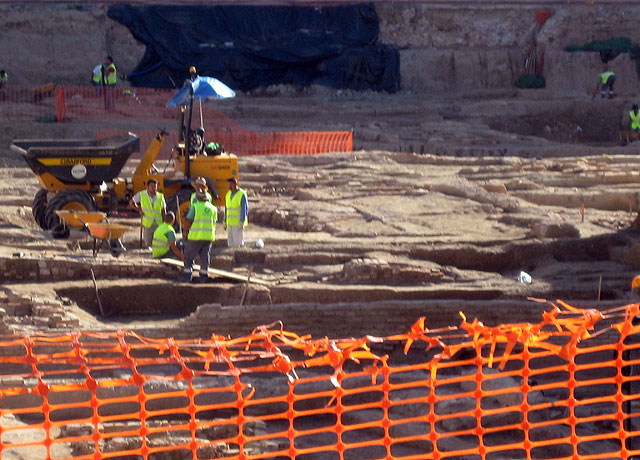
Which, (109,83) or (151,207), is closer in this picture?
(151,207)

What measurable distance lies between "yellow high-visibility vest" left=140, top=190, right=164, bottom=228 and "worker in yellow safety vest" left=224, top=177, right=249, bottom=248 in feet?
2.69

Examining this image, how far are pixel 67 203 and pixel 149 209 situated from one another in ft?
5.17

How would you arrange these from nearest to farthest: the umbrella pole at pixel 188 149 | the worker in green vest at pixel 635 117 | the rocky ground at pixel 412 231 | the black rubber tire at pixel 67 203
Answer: the rocky ground at pixel 412 231
the black rubber tire at pixel 67 203
the umbrella pole at pixel 188 149
the worker in green vest at pixel 635 117

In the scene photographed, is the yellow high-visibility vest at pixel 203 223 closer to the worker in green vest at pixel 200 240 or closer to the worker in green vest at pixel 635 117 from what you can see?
the worker in green vest at pixel 200 240

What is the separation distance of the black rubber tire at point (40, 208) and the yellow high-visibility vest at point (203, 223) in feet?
10.9

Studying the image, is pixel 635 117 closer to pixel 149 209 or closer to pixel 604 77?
pixel 604 77

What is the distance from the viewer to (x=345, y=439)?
9148mm

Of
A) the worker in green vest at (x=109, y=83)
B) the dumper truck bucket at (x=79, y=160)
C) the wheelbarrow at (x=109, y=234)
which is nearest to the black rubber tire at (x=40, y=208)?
the dumper truck bucket at (x=79, y=160)

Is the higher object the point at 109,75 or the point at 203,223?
the point at 109,75

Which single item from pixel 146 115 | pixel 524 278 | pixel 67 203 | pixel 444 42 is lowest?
pixel 524 278

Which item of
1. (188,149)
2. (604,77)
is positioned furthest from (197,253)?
(604,77)

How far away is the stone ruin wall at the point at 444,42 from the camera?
A: 27234mm

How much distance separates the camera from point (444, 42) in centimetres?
2959

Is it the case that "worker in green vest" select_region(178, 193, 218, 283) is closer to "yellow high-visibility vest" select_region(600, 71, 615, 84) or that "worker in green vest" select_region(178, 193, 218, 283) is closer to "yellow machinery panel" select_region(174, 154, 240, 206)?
"yellow machinery panel" select_region(174, 154, 240, 206)
